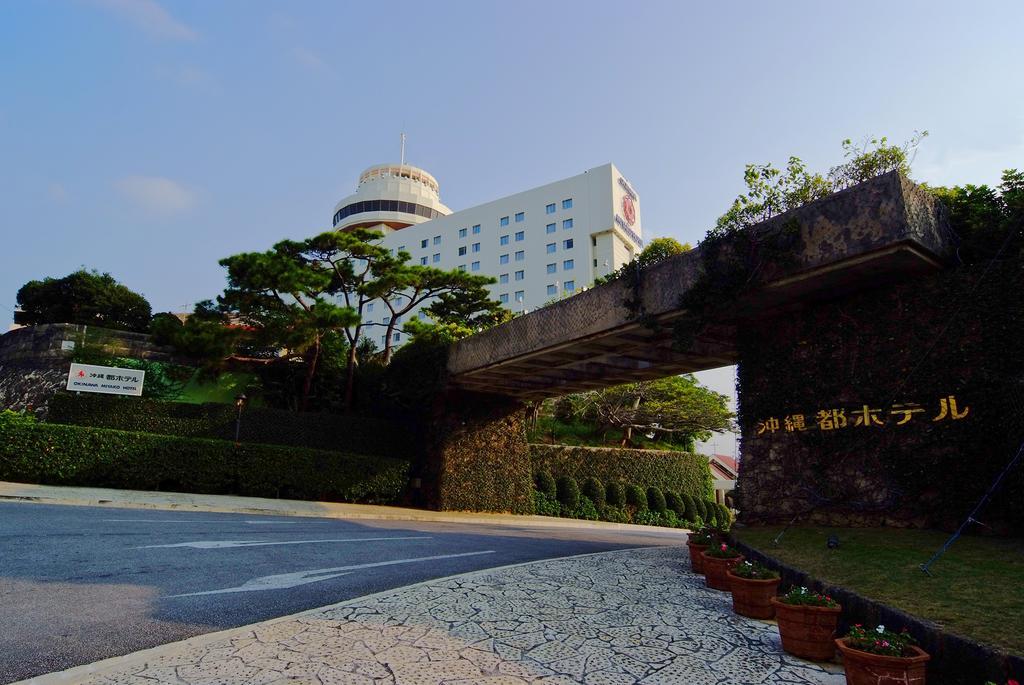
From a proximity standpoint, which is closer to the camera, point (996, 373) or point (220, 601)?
point (220, 601)

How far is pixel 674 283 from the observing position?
10102mm

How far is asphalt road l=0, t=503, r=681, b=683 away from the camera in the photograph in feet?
14.2

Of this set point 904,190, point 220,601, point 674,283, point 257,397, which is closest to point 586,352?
point 674,283

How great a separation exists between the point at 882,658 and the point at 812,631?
3.29 ft

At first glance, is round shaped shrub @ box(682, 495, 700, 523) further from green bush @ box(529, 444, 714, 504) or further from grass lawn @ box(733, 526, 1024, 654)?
grass lawn @ box(733, 526, 1024, 654)

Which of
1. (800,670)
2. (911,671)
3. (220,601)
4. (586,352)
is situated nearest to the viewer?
(911,671)

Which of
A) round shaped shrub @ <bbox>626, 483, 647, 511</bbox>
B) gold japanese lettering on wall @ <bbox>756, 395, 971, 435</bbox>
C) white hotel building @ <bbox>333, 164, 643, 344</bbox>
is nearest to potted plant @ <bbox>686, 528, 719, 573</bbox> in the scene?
gold japanese lettering on wall @ <bbox>756, 395, 971, 435</bbox>

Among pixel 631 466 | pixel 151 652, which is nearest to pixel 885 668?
pixel 151 652

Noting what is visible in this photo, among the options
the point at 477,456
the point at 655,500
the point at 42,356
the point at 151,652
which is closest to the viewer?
the point at 151,652

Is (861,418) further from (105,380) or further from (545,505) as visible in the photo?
(105,380)

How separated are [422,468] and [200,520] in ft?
32.0

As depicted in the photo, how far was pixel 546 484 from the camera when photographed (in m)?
22.4

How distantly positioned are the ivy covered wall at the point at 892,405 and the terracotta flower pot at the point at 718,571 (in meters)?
2.45

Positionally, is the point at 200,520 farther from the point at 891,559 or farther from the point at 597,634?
the point at 891,559
